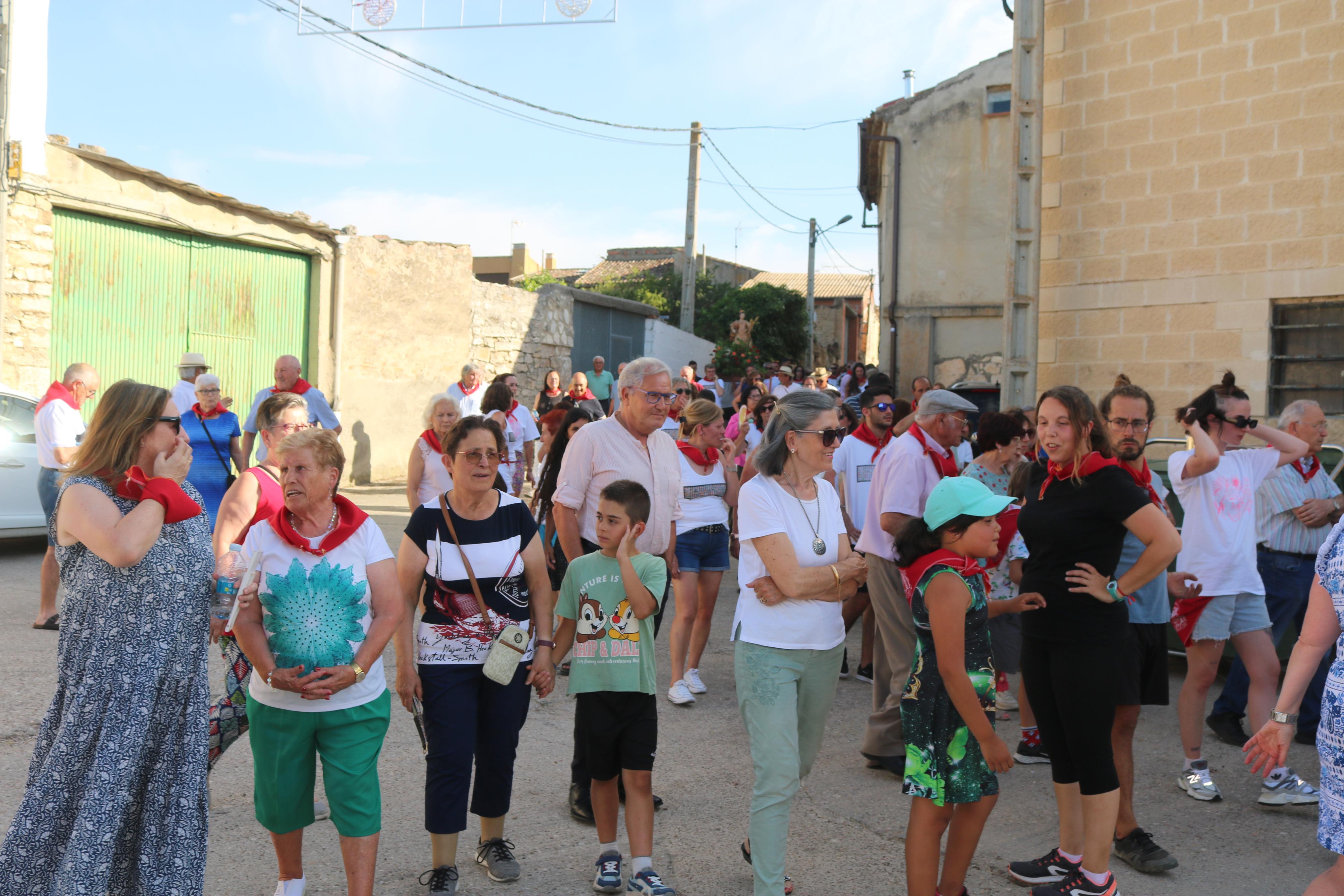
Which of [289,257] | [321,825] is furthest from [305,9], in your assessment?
[321,825]

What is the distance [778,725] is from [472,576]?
3.87 feet

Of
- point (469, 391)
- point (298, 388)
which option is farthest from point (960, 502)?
point (469, 391)

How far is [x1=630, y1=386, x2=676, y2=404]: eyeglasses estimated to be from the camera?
4613mm

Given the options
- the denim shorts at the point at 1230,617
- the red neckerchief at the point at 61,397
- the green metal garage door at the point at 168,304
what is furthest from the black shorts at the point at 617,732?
the green metal garage door at the point at 168,304

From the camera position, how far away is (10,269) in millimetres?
11125

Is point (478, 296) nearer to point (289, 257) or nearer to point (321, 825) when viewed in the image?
point (289, 257)

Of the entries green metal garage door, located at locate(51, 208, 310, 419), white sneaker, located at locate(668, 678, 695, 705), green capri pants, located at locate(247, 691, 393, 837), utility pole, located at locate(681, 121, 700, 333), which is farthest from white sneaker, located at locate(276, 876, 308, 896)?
utility pole, located at locate(681, 121, 700, 333)

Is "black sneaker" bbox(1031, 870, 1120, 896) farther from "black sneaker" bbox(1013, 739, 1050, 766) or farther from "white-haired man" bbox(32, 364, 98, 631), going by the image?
"white-haired man" bbox(32, 364, 98, 631)

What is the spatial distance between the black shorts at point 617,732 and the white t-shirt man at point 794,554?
459mm

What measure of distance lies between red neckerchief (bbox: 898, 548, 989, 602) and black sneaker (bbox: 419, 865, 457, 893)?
1.86m

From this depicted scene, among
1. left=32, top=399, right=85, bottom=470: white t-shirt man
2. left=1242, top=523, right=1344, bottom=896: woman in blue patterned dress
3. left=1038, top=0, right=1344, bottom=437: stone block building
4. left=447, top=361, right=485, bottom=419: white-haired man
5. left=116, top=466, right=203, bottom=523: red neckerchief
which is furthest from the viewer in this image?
left=447, top=361, right=485, bottom=419: white-haired man

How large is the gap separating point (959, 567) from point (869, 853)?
1.45m

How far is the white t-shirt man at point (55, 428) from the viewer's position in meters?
7.29

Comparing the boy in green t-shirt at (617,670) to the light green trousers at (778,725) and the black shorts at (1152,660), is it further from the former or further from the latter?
the black shorts at (1152,660)
